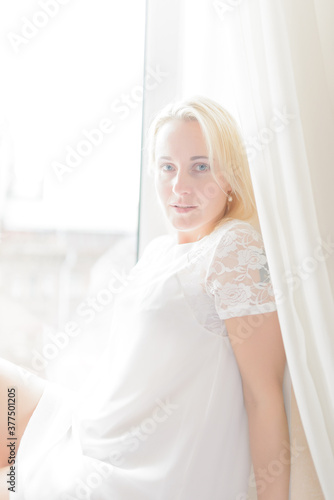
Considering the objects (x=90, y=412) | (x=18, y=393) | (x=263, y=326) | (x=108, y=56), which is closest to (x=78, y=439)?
(x=90, y=412)

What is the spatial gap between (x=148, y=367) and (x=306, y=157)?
47cm

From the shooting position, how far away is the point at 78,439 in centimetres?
100

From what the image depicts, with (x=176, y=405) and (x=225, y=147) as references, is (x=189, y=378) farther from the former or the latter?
(x=225, y=147)

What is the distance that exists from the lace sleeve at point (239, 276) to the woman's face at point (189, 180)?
4.0 inches

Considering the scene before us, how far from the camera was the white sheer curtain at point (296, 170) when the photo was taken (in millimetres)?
743

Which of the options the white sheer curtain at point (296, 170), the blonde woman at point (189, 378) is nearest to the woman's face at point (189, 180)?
the blonde woman at point (189, 378)

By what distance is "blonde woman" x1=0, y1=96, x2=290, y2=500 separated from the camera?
87cm

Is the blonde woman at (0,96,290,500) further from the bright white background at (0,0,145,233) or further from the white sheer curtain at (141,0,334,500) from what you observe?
the bright white background at (0,0,145,233)

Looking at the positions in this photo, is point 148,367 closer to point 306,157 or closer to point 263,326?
point 263,326

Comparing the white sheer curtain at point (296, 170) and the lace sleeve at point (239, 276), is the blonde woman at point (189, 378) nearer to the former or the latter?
the lace sleeve at point (239, 276)

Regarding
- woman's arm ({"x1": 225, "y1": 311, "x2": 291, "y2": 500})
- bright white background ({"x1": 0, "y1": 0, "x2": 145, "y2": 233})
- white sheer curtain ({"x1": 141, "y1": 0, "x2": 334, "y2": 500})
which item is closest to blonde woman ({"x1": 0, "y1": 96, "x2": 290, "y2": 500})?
woman's arm ({"x1": 225, "y1": 311, "x2": 291, "y2": 500})

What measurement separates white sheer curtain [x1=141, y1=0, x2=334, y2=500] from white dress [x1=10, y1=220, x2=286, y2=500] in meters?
0.13

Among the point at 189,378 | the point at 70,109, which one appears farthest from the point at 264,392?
the point at 70,109

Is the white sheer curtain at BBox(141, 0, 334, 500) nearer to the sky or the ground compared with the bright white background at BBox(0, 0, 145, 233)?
nearer to the ground
